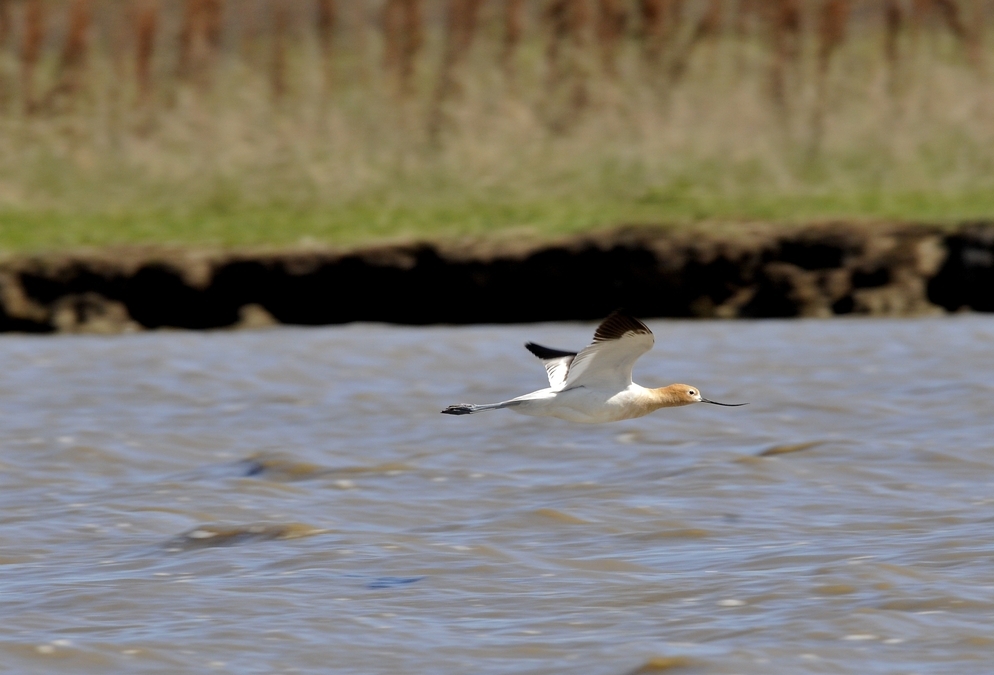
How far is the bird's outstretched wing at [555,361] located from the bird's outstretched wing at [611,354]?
0.05 m

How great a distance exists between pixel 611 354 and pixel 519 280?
36.8 feet

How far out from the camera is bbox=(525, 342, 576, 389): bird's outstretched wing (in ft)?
27.9

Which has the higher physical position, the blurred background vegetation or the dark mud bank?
the blurred background vegetation

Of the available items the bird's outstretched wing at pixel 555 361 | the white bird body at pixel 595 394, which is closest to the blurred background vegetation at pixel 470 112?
the bird's outstretched wing at pixel 555 361

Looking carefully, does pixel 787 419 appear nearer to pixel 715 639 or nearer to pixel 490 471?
pixel 490 471

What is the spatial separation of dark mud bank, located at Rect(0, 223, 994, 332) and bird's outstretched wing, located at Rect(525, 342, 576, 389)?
10.1m

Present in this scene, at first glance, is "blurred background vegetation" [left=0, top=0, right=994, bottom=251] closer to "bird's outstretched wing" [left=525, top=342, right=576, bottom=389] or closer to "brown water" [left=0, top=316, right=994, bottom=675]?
"brown water" [left=0, top=316, right=994, bottom=675]

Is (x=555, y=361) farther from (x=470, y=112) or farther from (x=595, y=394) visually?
(x=470, y=112)

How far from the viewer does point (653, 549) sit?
800cm

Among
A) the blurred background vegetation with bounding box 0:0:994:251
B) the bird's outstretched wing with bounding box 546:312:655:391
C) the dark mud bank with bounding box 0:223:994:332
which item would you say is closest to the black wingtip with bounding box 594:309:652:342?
the bird's outstretched wing with bounding box 546:312:655:391

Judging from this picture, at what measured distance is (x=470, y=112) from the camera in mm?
26781

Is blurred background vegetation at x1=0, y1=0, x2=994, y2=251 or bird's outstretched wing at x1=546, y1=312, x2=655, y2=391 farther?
blurred background vegetation at x1=0, y1=0, x2=994, y2=251

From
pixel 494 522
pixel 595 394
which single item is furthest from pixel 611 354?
pixel 494 522

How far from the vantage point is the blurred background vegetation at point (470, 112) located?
23766mm
